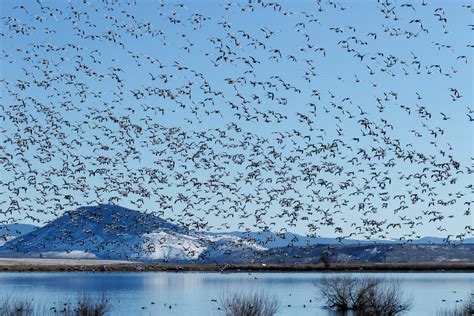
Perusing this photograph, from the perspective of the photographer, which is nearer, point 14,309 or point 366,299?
point 14,309

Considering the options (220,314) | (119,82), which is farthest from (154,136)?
(220,314)

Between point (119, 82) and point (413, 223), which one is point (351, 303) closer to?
point (413, 223)

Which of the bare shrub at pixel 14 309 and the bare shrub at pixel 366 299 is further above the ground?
the bare shrub at pixel 366 299

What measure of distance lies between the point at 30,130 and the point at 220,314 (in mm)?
33193

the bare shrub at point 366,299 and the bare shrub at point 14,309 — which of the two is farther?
the bare shrub at point 366,299

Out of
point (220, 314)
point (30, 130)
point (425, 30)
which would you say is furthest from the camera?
point (220, 314)

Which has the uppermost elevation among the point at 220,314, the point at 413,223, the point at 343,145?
the point at 343,145

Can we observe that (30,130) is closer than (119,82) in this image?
No

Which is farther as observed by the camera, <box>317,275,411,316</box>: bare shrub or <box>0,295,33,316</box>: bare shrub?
<box>317,275,411,316</box>: bare shrub

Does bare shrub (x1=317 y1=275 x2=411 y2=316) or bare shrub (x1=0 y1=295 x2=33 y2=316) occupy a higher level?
bare shrub (x1=317 y1=275 x2=411 y2=316)

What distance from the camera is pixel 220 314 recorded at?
69.4m

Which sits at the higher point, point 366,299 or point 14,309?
point 366,299

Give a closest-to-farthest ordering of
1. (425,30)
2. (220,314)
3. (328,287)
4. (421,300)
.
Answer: (425,30), (220,314), (328,287), (421,300)

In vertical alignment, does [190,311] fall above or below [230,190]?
below
